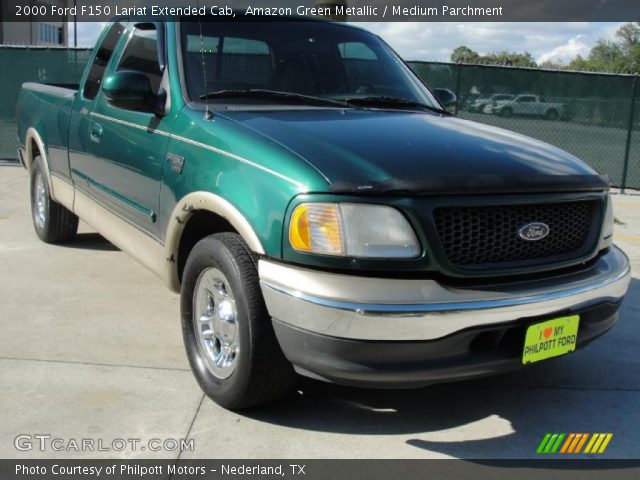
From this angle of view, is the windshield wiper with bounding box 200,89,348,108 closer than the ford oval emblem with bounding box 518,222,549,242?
No

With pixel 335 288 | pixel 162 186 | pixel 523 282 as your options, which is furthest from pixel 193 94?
pixel 523 282

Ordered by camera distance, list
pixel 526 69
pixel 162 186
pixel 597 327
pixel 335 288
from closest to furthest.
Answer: pixel 335 288 < pixel 597 327 < pixel 162 186 < pixel 526 69

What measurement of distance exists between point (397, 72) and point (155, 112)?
5.48ft

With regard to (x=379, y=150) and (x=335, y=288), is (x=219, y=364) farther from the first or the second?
(x=379, y=150)

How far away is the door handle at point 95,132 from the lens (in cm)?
457

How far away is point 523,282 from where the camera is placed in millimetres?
3002

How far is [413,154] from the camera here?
305 centimetres

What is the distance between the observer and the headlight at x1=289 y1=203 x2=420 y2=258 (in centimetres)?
275

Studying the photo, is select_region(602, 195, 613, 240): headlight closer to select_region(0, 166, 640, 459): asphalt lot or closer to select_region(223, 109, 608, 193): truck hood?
select_region(223, 109, 608, 193): truck hood

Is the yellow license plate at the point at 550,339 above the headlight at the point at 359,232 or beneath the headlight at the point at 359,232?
beneath

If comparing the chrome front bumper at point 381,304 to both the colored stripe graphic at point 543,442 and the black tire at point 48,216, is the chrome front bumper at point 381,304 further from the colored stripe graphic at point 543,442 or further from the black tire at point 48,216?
the black tire at point 48,216

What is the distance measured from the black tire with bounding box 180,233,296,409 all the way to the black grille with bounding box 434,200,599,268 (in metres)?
0.82

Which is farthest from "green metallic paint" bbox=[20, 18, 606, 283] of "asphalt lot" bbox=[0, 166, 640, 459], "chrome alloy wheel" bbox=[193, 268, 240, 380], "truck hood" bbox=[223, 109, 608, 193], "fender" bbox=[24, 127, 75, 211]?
"fender" bbox=[24, 127, 75, 211]

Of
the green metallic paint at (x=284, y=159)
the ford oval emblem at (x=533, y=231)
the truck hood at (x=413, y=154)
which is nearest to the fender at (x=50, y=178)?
the green metallic paint at (x=284, y=159)
